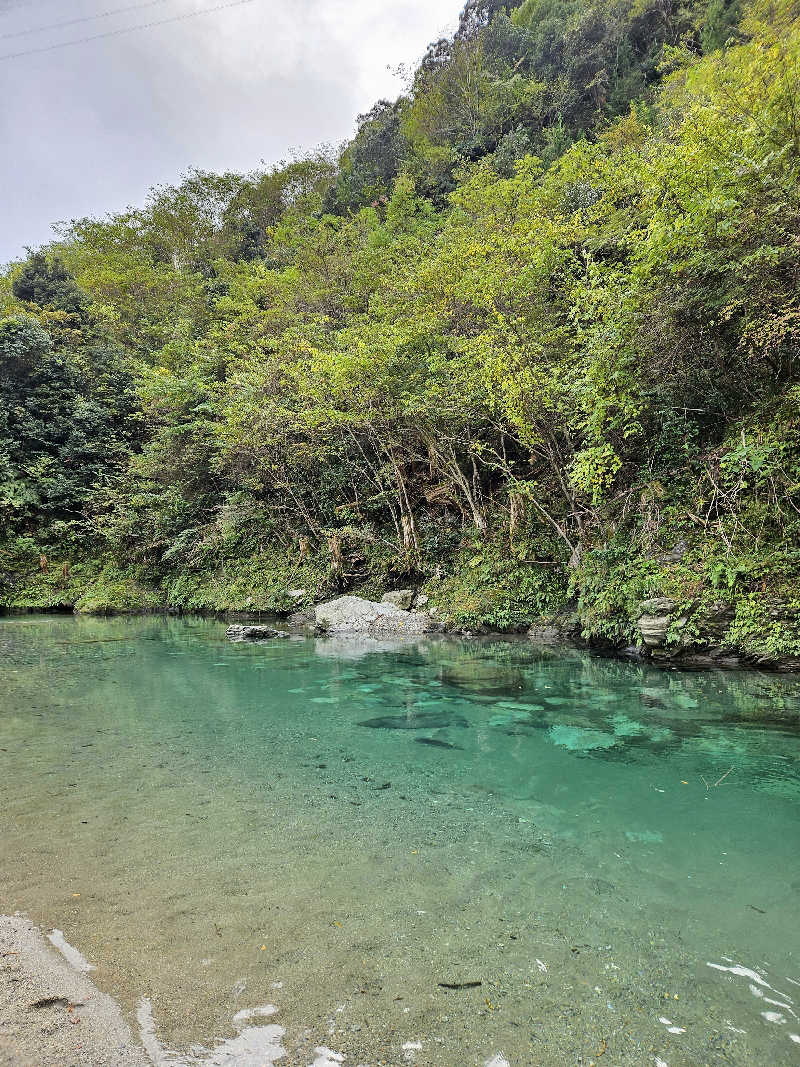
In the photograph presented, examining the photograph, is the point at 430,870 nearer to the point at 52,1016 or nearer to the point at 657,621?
the point at 52,1016

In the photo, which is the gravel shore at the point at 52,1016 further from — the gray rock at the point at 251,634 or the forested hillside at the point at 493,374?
the gray rock at the point at 251,634

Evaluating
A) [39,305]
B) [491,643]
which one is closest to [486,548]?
[491,643]

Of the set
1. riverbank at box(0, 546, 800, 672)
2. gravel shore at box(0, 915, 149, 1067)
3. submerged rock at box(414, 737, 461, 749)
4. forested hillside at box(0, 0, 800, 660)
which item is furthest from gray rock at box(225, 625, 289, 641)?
gravel shore at box(0, 915, 149, 1067)

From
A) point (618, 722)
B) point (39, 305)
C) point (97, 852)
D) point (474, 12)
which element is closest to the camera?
point (97, 852)

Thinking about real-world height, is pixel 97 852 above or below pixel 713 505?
below

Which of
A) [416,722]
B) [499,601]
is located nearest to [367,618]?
[499,601]

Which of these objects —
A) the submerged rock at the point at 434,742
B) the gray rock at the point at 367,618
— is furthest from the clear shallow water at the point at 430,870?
the gray rock at the point at 367,618

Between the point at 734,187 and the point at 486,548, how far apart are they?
28.7 feet

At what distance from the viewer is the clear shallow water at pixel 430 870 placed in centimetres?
199

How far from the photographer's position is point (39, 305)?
86.3 feet

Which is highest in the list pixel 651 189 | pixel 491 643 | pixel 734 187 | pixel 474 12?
pixel 474 12

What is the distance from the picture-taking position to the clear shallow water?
1991mm

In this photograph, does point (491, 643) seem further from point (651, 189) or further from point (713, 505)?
point (651, 189)

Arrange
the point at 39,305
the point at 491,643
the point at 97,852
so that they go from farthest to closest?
the point at 39,305 → the point at 491,643 → the point at 97,852
